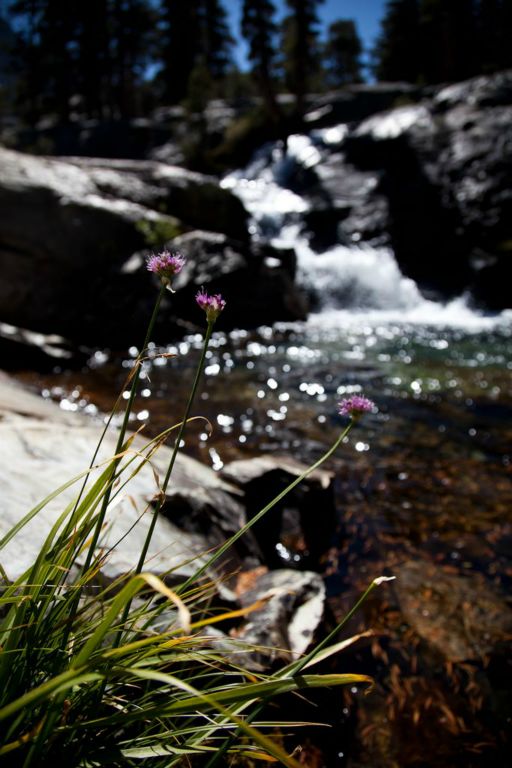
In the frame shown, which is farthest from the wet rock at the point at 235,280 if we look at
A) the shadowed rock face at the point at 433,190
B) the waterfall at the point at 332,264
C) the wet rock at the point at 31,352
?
the shadowed rock face at the point at 433,190

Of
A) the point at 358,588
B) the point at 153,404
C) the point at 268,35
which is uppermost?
the point at 268,35

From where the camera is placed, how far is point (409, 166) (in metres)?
16.2

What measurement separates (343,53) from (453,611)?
181ft

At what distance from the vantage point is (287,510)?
3.49 meters

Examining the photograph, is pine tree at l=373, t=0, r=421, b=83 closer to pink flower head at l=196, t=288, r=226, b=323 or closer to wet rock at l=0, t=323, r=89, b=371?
wet rock at l=0, t=323, r=89, b=371

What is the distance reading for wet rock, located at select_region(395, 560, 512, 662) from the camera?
2617 millimetres

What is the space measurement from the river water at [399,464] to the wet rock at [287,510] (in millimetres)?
65

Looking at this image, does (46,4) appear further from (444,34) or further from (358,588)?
(358,588)

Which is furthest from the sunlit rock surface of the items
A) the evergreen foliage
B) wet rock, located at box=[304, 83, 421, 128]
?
the evergreen foliage

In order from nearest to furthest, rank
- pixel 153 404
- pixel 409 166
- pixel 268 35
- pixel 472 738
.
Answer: pixel 472 738
pixel 153 404
pixel 409 166
pixel 268 35

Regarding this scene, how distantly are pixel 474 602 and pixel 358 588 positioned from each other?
70 cm

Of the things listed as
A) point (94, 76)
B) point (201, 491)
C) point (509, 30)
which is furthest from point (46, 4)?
point (201, 491)

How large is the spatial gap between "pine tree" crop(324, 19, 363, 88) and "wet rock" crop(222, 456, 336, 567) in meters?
51.4

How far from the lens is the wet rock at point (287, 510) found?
10.8ft
